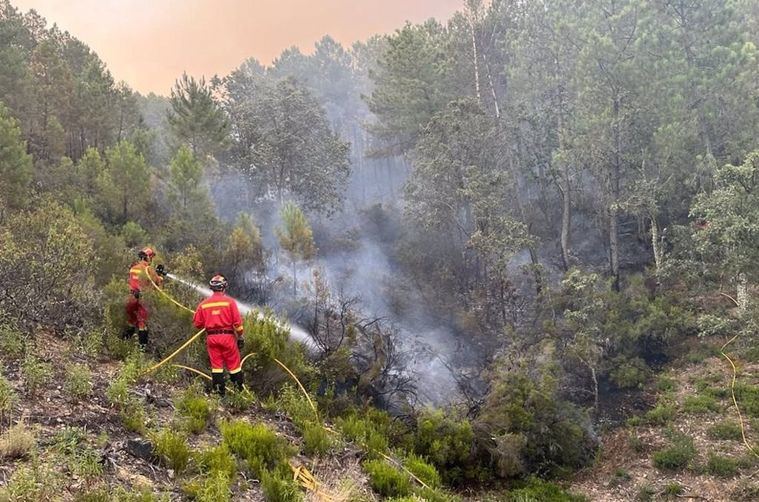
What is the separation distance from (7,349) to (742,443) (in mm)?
13818

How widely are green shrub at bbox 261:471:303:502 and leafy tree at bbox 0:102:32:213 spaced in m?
11.8

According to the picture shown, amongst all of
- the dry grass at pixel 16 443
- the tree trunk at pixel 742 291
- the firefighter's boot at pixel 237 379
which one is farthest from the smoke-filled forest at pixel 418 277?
the tree trunk at pixel 742 291

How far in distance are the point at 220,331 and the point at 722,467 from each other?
10.2 metres

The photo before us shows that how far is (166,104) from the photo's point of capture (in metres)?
56.5

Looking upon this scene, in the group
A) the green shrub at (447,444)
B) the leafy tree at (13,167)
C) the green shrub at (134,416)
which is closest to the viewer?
the green shrub at (134,416)

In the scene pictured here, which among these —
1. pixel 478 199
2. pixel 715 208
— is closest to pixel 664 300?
pixel 715 208

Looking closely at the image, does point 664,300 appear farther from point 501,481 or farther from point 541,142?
point 501,481

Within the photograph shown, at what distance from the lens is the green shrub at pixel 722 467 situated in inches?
408

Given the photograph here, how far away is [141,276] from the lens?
892 cm

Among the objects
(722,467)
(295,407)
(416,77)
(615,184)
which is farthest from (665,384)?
(416,77)

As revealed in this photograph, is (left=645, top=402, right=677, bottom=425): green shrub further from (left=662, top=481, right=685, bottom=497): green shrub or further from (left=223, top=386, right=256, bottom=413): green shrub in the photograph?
(left=223, top=386, right=256, bottom=413): green shrub

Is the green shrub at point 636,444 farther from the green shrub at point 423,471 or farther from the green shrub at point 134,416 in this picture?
the green shrub at point 134,416

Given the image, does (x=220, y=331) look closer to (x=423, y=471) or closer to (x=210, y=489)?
(x=210, y=489)

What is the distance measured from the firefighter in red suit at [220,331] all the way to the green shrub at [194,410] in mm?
505
